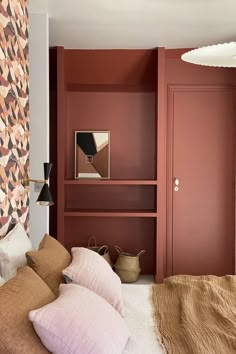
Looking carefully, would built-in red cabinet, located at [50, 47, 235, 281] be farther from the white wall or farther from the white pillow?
the white pillow

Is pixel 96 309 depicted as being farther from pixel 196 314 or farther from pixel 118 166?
pixel 118 166

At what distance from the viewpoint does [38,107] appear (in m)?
3.59

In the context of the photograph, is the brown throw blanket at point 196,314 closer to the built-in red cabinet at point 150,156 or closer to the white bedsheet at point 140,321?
the white bedsheet at point 140,321

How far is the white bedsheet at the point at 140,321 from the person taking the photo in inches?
68.0

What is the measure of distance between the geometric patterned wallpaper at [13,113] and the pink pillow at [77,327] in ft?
3.13

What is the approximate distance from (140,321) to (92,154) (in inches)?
115

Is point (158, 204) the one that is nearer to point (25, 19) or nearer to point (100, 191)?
point (100, 191)

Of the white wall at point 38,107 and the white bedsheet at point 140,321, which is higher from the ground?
the white wall at point 38,107

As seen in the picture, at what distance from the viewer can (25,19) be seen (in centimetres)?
311

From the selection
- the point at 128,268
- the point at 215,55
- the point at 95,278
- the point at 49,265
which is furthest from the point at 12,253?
the point at 128,268

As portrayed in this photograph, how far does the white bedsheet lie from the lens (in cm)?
173

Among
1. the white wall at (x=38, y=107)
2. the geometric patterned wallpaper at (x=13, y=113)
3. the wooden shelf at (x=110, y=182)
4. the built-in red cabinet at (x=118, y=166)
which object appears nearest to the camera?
the geometric patterned wallpaper at (x=13, y=113)

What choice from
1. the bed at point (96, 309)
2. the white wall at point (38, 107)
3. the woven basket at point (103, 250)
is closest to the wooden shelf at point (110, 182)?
the woven basket at point (103, 250)

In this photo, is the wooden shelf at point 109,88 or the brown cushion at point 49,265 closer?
the brown cushion at point 49,265
